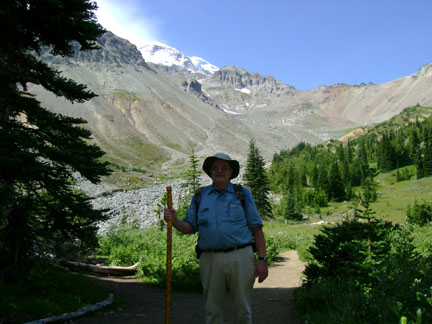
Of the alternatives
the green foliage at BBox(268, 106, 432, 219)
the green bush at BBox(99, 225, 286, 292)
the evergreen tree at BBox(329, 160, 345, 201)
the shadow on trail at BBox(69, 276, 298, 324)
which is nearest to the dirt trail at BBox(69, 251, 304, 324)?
the shadow on trail at BBox(69, 276, 298, 324)

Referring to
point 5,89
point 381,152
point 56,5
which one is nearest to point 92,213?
point 5,89

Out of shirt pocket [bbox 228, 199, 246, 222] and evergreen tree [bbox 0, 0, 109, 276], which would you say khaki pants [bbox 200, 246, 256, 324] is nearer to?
shirt pocket [bbox 228, 199, 246, 222]

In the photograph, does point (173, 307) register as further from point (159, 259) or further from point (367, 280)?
point (367, 280)

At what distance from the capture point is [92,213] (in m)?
7.38

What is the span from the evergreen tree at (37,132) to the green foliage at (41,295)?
1.53 feet

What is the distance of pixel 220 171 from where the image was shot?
416cm

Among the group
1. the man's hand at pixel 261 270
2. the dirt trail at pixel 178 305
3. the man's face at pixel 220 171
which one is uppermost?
the man's face at pixel 220 171

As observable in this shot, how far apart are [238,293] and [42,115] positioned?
577cm

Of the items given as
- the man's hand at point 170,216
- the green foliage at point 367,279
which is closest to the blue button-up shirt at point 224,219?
the man's hand at point 170,216

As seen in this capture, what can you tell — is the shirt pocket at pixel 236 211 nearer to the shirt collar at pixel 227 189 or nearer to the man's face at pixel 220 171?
the shirt collar at pixel 227 189

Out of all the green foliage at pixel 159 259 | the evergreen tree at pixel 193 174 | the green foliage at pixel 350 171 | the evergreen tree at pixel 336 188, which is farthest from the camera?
the green foliage at pixel 350 171

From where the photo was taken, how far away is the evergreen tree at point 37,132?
6.27 meters

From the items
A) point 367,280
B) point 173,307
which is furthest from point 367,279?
point 173,307

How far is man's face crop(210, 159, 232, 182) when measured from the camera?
4.14 meters
